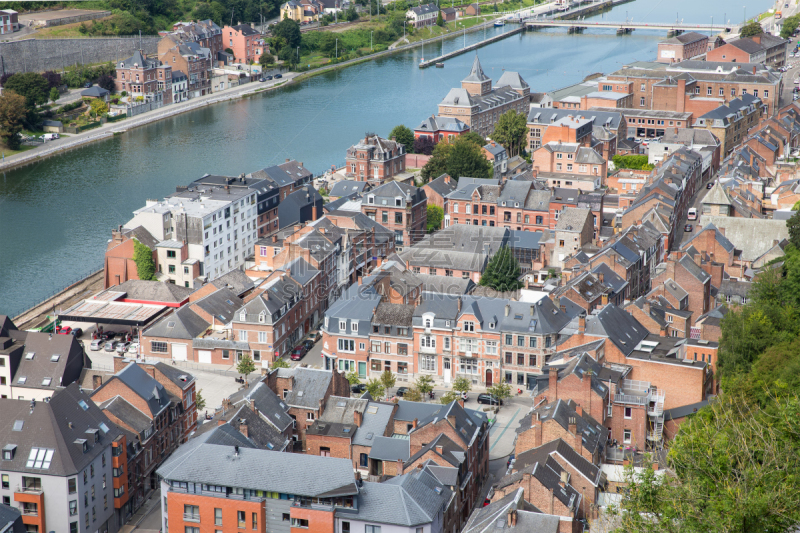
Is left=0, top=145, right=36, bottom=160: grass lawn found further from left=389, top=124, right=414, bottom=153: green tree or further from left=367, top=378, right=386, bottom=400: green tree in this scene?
left=367, top=378, right=386, bottom=400: green tree

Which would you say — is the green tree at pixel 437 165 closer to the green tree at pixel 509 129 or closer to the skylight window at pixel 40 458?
the green tree at pixel 509 129

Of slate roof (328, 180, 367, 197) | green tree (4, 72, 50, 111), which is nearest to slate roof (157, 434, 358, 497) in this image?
slate roof (328, 180, 367, 197)

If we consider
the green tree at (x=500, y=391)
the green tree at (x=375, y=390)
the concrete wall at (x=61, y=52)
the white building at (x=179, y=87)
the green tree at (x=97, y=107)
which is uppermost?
the concrete wall at (x=61, y=52)

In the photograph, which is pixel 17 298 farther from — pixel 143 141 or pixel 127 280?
pixel 143 141

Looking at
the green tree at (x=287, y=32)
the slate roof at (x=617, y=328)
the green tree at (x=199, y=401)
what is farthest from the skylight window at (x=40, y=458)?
the green tree at (x=287, y=32)

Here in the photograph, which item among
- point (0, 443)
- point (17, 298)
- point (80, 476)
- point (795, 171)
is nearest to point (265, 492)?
point (80, 476)

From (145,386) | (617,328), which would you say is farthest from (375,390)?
(617,328)
